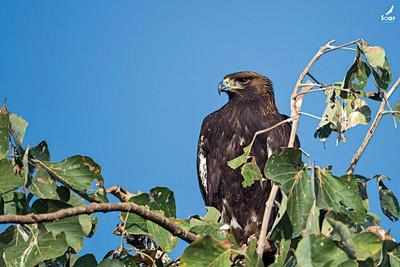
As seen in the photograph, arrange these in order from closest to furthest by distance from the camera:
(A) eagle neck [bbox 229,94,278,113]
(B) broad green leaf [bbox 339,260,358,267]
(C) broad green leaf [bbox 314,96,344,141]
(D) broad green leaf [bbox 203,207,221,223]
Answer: (B) broad green leaf [bbox 339,260,358,267] → (D) broad green leaf [bbox 203,207,221,223] → (C) broad green leaf [bbox 314,96,344,141] → (A) eagle neck [bbox 229,94,278,113]

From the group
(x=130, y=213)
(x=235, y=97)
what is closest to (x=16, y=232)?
(x=130, y=213)

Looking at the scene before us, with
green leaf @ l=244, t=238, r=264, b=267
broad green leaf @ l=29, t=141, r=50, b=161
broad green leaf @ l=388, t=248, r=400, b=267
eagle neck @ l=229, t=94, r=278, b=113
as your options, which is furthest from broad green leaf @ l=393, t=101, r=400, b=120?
eagle neck @ l=229, t=94, r=278, b=113

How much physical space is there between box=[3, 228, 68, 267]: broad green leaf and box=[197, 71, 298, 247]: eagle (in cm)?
340

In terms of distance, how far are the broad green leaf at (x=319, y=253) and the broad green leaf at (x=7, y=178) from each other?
1.10 metres

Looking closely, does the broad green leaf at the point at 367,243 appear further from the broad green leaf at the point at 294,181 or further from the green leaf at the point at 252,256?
the green leaf at the point at 252,256

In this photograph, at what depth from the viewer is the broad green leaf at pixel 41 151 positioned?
3270 mm

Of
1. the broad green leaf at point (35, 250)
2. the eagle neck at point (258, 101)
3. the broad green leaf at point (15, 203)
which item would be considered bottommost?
the broad green leaf at point (35, 250)

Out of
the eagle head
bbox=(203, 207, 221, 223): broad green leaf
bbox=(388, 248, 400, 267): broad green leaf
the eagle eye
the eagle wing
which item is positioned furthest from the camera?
the eagle eye

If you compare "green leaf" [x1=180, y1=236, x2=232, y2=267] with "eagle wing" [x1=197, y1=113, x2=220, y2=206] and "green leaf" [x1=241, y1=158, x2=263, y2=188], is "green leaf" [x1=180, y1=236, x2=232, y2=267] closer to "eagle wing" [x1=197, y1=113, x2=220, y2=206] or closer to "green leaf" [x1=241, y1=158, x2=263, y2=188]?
"green leaf" [x1=241, y1=158, x2=263, y2=188]

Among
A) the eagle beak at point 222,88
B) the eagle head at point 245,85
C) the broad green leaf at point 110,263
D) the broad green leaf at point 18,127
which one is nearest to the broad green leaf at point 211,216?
the broad green leaf at point 110,263

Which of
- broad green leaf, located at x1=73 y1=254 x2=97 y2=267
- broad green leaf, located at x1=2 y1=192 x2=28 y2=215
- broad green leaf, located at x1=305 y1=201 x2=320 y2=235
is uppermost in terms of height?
broad green leaf, located at x1=2 y1=192 x2=28 y2=215

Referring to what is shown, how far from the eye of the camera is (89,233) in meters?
3.39

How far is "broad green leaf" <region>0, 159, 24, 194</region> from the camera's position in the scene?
307cm

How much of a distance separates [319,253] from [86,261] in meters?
1.01
